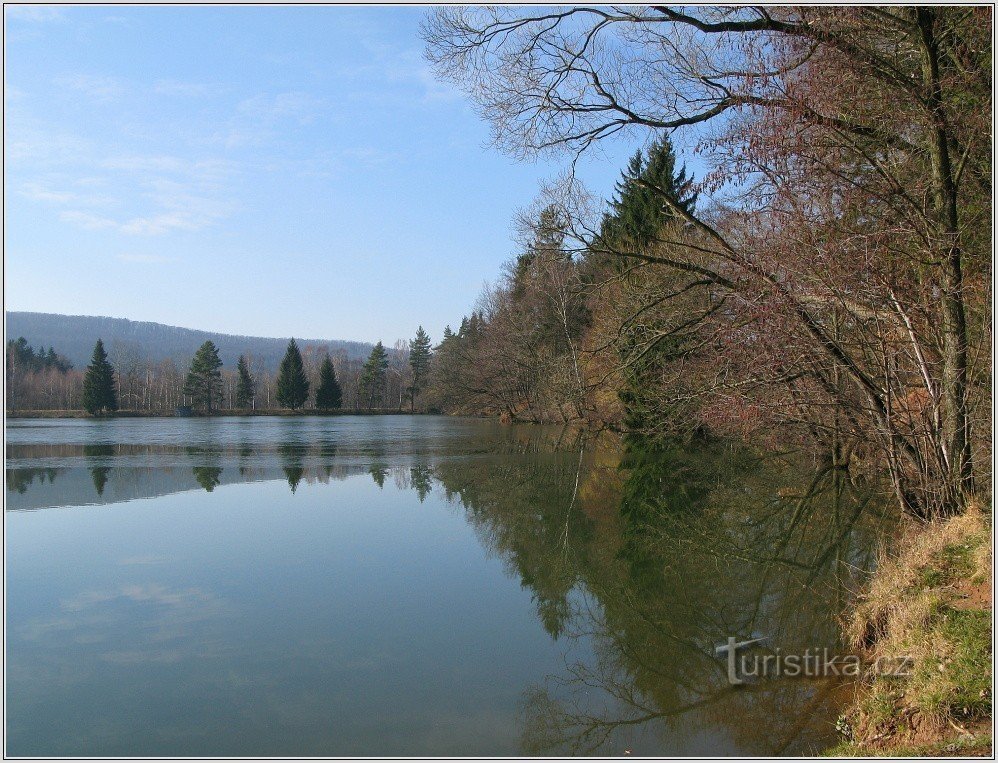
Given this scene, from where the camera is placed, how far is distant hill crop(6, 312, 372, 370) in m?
101

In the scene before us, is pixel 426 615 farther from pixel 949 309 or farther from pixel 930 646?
pixel 949 309

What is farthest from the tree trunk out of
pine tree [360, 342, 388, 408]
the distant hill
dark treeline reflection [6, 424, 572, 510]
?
the distant hill

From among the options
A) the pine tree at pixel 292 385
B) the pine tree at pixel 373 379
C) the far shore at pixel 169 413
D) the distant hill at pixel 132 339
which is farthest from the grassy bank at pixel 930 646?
the distant hill at pixel 132 339

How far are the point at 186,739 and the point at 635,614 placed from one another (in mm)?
3998

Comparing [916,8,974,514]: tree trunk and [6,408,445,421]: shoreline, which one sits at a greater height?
[916,8,974,514]: tree trunk

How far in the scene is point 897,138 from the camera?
8078 mm

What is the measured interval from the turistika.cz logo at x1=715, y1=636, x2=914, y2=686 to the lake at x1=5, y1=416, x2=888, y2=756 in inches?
4.9

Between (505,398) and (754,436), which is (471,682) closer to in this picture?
(754,436)

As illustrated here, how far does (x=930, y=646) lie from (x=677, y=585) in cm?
358

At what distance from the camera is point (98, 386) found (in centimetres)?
6069

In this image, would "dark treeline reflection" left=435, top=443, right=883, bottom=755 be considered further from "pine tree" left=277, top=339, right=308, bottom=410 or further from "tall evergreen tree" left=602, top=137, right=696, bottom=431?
"pine tree" left=277, top=339, right=308, bottom=410

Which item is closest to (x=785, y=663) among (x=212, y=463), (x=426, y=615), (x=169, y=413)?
(x=426, y=615)

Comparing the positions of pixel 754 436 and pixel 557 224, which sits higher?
pixel 557 224

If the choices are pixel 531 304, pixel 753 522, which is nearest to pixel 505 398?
pixel 531 304
